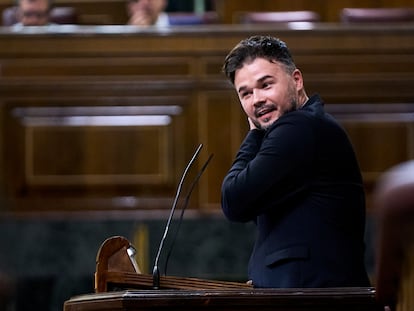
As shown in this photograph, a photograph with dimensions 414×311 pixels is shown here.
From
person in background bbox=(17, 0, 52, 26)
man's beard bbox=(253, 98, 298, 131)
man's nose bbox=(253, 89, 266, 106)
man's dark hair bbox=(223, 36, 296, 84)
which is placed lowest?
man's beard bbox=(253, 98, 298, 131)

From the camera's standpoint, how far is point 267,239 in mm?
2420

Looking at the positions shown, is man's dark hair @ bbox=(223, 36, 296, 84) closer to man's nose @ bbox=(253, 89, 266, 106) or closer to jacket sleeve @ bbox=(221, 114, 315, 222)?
man's nose @ bbox=(253, 89, 266, 106)

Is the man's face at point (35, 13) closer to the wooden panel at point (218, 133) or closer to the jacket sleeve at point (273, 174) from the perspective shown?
the wooden panel at point (218, 133)

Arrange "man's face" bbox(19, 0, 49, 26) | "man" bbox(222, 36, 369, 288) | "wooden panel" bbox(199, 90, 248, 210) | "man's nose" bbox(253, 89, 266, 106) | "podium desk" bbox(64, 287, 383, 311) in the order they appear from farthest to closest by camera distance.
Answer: "man's face" bbox(19, 0, 49, 26)
"wooden panel" bbox(199, 90, 248, 210)
"man's nose" bbox(253, 89, 266, 106)
"man" bbox(222, 36, 369, 288)
"podium desk" bbox(64, 287, 383, 311)

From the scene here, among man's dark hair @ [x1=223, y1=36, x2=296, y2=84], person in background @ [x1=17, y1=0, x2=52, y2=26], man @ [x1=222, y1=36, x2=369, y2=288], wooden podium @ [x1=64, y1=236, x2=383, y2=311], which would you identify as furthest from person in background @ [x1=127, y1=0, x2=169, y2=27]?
wooden podium @ [x1=64, y1=236, x2=383, y2=311]

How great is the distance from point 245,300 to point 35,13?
370 centimetres

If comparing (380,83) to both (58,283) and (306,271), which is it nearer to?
(58,283)

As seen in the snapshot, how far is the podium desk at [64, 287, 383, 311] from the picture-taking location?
6.33 feet

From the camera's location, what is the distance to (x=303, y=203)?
7.91 feet

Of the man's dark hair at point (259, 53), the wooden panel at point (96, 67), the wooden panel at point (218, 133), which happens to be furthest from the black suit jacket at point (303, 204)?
the wooden panel at point (96, 67)

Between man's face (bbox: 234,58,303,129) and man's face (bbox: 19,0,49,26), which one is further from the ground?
man's face (bbox: 19,0,49,26)

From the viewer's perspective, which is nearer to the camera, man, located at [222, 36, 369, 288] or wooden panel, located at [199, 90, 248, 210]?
man, located at [222, 36, 369, 288]

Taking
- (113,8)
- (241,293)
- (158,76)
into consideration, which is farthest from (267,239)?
(113,8)

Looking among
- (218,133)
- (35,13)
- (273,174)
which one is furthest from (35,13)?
(273,174)
